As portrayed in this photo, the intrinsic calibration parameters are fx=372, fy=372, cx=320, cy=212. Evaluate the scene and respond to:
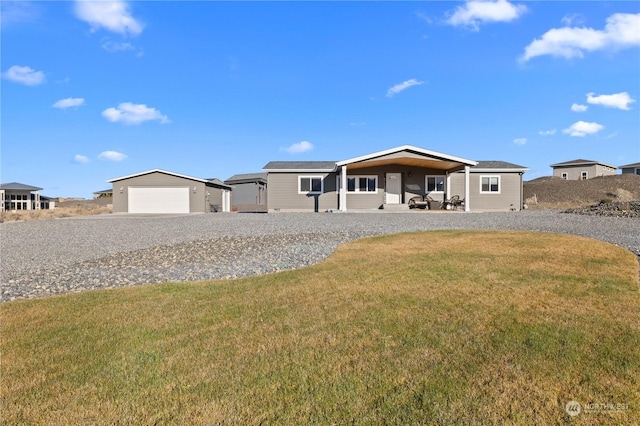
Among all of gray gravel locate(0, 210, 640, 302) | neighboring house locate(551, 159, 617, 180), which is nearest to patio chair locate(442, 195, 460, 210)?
gray gravel locate(0, 210, 640, 302)

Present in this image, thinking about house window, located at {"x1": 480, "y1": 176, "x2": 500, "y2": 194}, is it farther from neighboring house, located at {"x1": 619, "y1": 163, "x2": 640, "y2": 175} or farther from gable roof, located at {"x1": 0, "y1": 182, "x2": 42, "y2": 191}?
gable roof, located at {"x1": 0, "y1": 182, "x2": 42, "y2": 191}

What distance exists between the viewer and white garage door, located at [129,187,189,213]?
2922 cm

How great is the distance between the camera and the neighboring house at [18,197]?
42312 mm

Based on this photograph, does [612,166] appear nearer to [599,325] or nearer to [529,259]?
[529,259]

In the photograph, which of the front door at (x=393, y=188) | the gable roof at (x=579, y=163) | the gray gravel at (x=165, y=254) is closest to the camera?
the gray gravel at (x=165, y=254)

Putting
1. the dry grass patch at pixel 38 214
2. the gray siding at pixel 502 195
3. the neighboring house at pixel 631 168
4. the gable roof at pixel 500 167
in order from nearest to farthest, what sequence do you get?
the gable roof at pixel 500 167 → the gray siding at pixel 502 195 → the dry grass patch at pixel 38 214 → the neighboring house at pixel 631 168

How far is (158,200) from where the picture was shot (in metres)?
29.2

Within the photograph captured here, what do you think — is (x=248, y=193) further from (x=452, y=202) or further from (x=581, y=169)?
(x=581, y=169)

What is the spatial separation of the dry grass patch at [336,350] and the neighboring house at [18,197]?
48842 mm

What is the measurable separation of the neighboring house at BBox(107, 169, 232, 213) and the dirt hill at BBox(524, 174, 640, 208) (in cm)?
2752

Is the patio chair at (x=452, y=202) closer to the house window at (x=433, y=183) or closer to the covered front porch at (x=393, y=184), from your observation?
the covered front porch at (x=393, y=184)

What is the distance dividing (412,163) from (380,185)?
248cm

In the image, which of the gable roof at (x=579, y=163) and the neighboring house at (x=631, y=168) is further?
the neighboring house at (x=631, y=168)

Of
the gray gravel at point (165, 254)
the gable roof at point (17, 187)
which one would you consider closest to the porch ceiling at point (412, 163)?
the gray gravel at point (165, 254)
